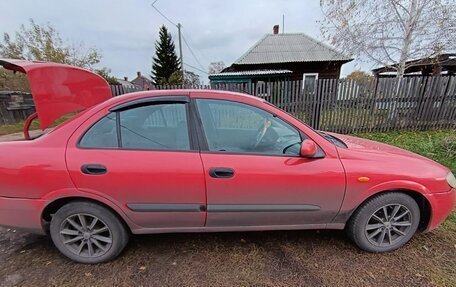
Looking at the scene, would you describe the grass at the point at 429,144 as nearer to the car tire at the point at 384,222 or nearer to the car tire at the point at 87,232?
the car tire at the point at 384,222

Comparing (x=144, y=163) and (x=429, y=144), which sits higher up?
(x=144, y=163)

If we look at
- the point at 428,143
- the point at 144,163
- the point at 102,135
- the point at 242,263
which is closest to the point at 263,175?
the point at 242,263

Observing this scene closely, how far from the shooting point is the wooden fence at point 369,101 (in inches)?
288

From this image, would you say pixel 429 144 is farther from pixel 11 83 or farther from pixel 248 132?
pixel 11 83

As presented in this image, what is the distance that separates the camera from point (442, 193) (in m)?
2.23

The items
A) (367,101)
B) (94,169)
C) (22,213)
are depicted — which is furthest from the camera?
(367,101)

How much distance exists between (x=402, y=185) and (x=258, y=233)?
146 cm

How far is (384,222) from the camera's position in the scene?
2.28 m

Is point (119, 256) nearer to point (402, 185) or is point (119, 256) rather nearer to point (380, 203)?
point (380, 203)

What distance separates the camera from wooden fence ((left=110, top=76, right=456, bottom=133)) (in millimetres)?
7320

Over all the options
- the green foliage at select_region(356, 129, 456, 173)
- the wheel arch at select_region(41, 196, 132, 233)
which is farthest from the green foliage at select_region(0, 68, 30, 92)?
the green foliage at select_region(356, 129, 456, 173)

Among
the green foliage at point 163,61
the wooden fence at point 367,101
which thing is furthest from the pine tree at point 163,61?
the wooden fence at point 367,101

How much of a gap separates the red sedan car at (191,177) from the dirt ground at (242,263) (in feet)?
0.57

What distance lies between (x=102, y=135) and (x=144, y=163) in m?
0.45
